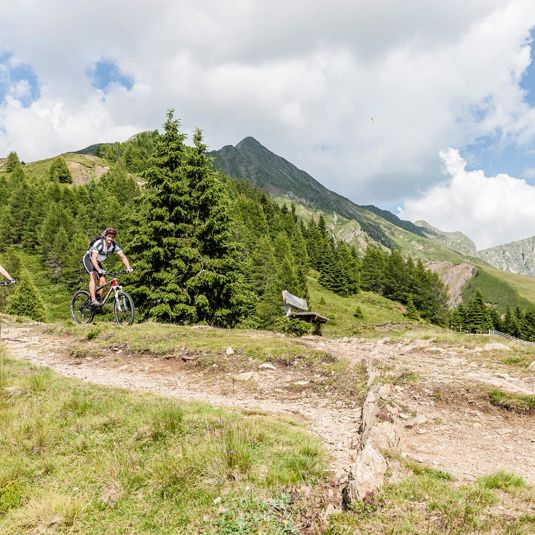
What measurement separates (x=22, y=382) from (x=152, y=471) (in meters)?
6.07

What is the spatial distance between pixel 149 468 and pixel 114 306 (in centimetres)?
1165

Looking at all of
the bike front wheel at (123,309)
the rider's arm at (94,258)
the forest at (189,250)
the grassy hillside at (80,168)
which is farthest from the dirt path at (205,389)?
the grassy hillside at (80,168)

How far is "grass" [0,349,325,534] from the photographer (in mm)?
4559

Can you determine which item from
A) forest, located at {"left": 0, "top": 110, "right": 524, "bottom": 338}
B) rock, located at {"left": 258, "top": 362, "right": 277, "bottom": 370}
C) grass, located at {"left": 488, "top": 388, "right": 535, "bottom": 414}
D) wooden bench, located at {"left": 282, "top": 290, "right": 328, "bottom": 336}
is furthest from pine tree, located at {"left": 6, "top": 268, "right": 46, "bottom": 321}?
grass, located at {"left": 488, "top": 388, "right": 535, "bottom": 414}

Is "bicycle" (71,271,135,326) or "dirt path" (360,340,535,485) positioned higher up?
"bicycle" (71,271,135,326)

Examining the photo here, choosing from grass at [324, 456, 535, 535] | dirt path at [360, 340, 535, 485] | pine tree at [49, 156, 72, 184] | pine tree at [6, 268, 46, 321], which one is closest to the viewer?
grass at [324, 456, 535, 535]

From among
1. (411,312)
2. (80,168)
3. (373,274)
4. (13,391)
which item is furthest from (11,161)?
(13,391)

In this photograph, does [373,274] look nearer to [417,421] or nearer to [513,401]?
[513,401]

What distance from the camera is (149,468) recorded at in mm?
5430

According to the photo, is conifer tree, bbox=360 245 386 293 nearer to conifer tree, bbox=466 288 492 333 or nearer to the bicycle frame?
conifer tree, bbox=466 288 492 333

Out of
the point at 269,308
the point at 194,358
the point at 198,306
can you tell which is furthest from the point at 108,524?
the point at 269,308

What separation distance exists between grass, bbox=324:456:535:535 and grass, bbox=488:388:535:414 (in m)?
3.58

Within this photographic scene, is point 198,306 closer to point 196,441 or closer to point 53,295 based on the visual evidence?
point 196,441

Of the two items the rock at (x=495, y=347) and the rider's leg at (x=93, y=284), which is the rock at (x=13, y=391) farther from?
the rock at (x=495, y=347)
